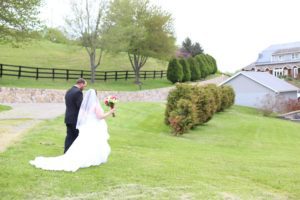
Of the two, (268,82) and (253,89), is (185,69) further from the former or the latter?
(268,82)

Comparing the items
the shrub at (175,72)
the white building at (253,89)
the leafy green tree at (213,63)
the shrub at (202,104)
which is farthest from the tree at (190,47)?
the shrub at (202,104)

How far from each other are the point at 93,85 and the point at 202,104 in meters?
21.3

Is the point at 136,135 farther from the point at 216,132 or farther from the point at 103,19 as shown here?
the point at 103,19

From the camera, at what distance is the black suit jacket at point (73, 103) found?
9125 millimetres

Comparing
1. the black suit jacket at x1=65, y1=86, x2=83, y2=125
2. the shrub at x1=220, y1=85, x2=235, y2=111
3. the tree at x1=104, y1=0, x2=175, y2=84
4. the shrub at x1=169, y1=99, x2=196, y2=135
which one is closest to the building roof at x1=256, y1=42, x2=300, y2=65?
the tree at x1=104, y1=0, x2=175, y2=84

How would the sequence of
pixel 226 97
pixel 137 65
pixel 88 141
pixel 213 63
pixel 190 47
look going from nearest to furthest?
pixel 88 141 < pixel 226 97 < pixel 137 65 < pixel 213 63 < pixel 190 47

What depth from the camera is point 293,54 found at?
75.6m

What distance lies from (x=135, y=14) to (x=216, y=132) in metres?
29.8

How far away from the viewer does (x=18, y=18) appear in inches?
1084

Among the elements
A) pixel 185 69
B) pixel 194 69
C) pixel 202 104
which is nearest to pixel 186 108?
pixel 202 104

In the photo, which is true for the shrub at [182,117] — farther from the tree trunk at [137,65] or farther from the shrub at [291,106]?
the tree trunk at [137,65]

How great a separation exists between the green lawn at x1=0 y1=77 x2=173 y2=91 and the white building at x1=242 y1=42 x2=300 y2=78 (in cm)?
3218

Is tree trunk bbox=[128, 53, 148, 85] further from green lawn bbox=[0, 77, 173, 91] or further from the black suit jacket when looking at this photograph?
the black suit jacket

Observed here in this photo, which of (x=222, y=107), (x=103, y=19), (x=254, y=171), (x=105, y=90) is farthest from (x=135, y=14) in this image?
(x=254, y=171)
